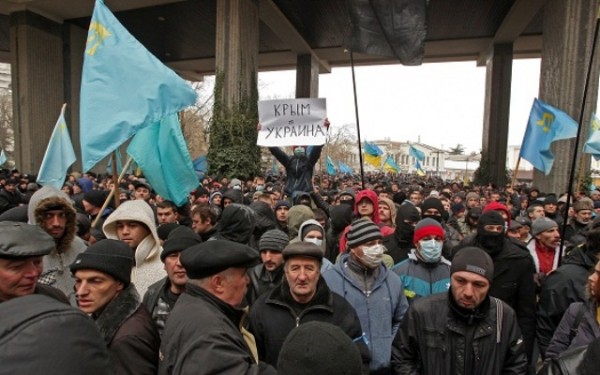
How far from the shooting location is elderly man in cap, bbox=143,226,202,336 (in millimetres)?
2453

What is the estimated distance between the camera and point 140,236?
3.29m

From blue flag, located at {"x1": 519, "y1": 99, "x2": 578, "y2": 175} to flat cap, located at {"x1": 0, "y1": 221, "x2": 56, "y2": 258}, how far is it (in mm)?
8999

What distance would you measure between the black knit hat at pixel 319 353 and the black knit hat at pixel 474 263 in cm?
148

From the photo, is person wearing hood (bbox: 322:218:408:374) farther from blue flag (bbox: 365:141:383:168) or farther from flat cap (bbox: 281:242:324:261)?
blue flag (bbox: 365:141:383:168)

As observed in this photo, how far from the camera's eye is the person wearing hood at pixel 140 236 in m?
3.13

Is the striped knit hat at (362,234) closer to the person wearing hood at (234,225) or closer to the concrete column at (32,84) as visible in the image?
the person wearing hood at (234,225)

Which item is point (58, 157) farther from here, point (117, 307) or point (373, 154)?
point (373, 154)

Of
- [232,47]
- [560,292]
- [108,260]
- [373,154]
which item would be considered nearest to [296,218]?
[560,292]

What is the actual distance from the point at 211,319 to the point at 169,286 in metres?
1.16

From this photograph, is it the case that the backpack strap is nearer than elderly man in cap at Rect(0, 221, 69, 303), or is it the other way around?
elderly man in cap at Rect(0, 221, 69, 303)

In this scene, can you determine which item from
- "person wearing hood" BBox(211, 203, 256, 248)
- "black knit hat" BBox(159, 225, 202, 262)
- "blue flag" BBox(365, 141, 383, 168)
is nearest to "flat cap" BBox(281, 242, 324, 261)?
"black knit hat" BBox(159, 225, 202, 262)

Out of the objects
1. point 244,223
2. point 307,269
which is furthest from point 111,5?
point 307,269

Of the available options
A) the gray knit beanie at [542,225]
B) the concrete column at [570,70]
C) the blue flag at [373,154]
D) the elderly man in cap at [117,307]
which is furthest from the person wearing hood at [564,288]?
the blue flag at [373,154]

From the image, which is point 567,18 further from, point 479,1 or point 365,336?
→ point 365,336
